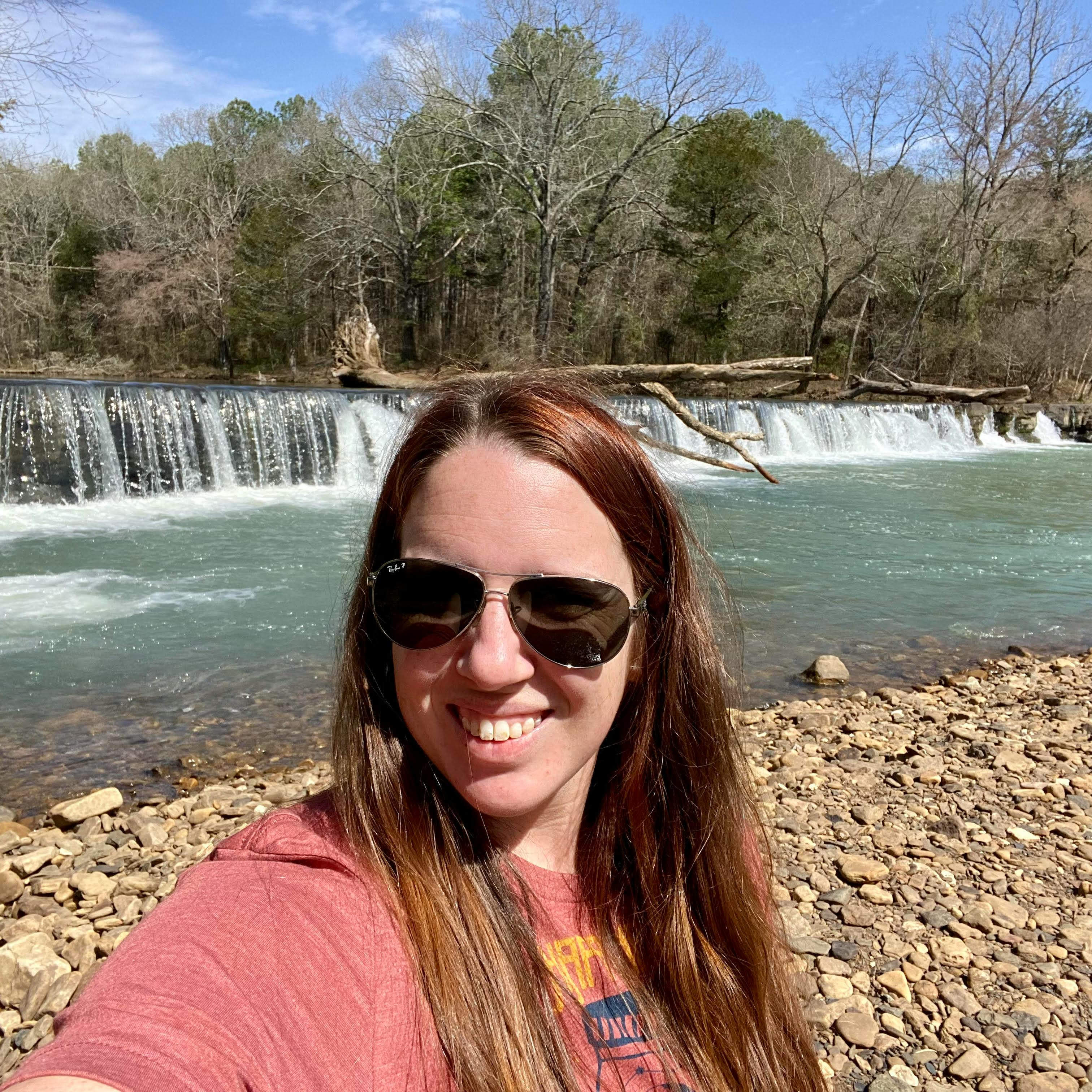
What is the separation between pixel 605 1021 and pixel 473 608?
1.83ft

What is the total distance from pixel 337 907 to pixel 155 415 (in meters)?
13.6

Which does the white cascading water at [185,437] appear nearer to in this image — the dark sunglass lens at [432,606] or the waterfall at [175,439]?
the waterfall at [175,439]

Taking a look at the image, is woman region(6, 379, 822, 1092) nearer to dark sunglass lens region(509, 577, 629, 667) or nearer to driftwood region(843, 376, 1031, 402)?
dark sunglass lens region(509, 577, 629, 667)

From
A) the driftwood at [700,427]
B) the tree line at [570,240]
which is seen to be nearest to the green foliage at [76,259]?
the tree line at [570,240]

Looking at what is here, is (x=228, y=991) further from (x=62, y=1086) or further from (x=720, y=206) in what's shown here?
(x=720, y=206)

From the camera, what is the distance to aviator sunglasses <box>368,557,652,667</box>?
47.7 inches

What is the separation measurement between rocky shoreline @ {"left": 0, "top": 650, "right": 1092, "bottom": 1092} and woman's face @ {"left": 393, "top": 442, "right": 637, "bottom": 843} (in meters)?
0.76

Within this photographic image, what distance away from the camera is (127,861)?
3.57m

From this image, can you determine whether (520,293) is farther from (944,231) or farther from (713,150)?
(944,231)

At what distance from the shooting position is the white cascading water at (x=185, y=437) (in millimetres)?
12227

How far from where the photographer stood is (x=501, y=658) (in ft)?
3.92

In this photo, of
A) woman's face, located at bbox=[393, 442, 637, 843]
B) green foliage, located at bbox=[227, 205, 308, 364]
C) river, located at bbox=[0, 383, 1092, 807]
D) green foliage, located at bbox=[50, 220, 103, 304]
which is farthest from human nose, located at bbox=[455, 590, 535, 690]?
green foliage, located at bbox=[50, 220, 103, 304]

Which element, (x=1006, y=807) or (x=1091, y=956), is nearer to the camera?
(x=1091, y=956)

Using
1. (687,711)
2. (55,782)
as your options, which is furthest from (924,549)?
(687,711)
